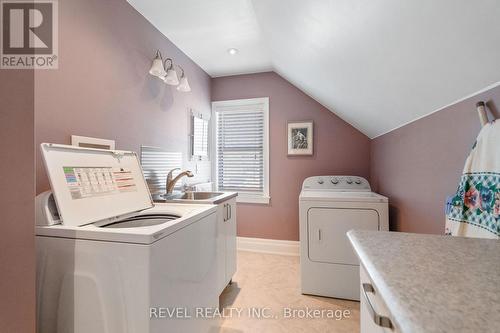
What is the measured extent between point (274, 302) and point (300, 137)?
193 centimetres

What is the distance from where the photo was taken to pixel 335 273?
1990 millimetres

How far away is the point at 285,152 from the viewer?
3006mm

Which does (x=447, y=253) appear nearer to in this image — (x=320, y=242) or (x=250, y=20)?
(x=320, y=242)

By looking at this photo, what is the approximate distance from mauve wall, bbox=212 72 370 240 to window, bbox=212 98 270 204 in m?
0.10

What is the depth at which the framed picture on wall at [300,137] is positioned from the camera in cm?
289

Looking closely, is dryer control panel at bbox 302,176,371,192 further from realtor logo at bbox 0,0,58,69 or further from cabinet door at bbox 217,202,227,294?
realtor logo at bbox 0,0,58,69

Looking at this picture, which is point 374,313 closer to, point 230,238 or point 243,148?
point 230,238

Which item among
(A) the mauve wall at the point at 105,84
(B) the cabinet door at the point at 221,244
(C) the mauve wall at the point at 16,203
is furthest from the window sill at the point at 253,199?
(C) the mauve wall at the point at 16,203

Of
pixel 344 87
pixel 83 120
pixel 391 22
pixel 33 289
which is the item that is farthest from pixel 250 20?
pixel 33 289

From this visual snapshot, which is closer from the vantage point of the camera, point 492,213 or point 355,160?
point 492,213

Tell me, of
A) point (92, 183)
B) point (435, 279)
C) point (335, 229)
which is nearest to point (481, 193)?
point (435, 279)

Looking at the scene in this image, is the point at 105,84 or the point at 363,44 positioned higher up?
the point at 363,44

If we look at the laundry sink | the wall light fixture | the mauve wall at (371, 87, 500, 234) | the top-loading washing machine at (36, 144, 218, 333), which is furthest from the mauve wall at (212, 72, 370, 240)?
the top-loading washing machine at (36, 144, 218, 333)

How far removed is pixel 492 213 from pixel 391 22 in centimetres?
88
